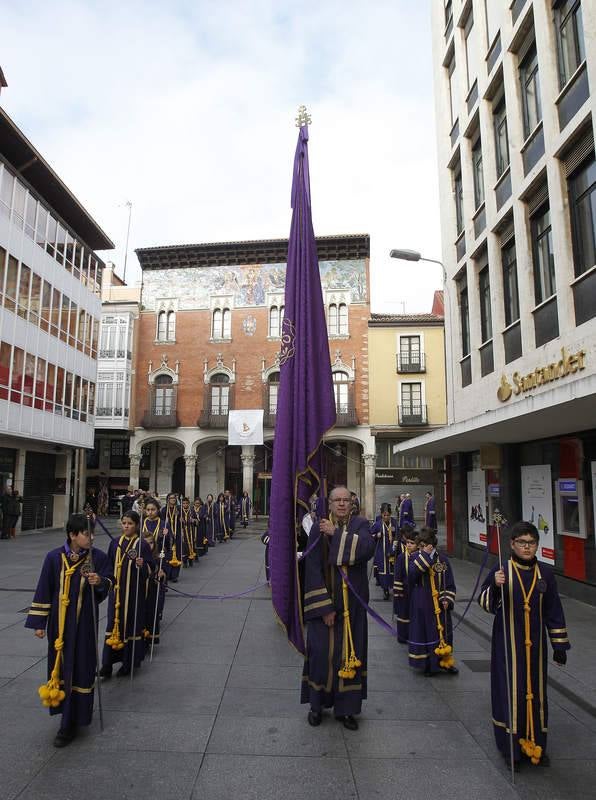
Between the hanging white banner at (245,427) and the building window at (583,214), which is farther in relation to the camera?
the hanging white banner at (245,427)

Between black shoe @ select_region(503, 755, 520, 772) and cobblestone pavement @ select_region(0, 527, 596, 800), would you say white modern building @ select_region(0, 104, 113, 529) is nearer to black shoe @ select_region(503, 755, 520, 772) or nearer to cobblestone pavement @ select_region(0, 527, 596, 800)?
cobblestone pavement @ select_region(0, 527, 596, 800)

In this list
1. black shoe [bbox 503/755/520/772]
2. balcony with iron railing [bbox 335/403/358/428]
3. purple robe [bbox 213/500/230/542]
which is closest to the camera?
black shoe [bbox 503/755/520/772]

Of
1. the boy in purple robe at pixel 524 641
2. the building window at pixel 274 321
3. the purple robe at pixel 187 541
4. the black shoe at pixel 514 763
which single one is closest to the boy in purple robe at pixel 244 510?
the building window at pixel 274 321

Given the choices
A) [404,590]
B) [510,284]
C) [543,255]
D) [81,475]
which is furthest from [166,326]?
[404,590]

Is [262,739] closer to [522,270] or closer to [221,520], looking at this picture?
[522,270]

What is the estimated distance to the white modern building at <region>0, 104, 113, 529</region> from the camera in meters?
20.5

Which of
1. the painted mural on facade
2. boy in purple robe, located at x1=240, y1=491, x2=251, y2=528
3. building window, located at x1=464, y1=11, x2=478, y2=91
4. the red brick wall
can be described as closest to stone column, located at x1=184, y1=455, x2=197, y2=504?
the red brick wall

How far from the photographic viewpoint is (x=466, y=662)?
6.92 meters

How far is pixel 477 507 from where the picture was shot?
15.8 metres

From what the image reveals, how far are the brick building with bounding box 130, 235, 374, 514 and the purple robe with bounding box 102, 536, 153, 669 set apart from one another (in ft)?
92.1

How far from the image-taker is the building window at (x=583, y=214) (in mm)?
10016

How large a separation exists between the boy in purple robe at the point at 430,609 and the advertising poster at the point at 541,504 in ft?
18.4

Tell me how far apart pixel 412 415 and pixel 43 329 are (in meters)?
21.9

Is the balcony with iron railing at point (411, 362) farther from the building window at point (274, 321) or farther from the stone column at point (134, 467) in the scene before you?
the stone column at point (134, 467)
